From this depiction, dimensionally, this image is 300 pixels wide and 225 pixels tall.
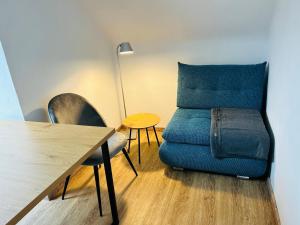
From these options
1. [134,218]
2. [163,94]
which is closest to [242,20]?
[163,94]

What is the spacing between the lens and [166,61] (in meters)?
2.94

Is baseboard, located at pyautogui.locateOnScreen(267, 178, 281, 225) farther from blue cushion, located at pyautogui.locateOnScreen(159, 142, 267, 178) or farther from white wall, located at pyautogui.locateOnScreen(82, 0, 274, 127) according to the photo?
white wall, located at pyautogui.locateOnScreen(82, 0, 274, 127)

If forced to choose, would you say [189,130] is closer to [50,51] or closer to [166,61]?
[166,61]

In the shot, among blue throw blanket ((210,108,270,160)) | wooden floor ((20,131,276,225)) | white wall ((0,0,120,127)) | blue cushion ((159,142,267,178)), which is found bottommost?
wooden floor ((20,131,276,225))

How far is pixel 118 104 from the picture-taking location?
3303 millimetres

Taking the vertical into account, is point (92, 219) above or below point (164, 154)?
below

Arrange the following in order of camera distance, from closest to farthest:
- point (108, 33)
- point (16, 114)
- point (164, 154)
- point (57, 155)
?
point (57, 155), point (16, 114), point (164, 154), point (108, 33)

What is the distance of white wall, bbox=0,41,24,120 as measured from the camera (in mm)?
1666

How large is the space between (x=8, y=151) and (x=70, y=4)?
1629 millimetres

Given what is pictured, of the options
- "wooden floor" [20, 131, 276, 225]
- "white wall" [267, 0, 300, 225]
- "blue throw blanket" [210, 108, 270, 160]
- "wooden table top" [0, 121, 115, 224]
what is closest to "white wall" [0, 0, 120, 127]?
"wooden table top" [0, 121, 115, 224]

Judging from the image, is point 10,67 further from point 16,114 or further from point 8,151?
point 8,151

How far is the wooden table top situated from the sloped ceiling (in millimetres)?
1576

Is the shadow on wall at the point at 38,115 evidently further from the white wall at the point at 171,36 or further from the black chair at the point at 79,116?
the white wall at the point at 171,36

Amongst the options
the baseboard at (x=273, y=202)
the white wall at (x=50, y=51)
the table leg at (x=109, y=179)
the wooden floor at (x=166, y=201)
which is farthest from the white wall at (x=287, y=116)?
the white wall at (x=50, y=51)
